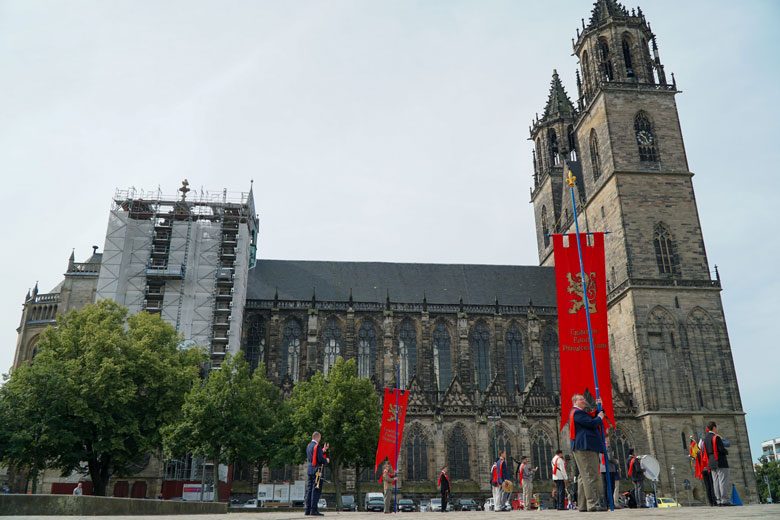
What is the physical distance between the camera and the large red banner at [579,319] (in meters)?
13.7

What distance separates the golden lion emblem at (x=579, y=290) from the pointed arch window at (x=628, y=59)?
3762 cm

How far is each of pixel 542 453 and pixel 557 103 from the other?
114 ft

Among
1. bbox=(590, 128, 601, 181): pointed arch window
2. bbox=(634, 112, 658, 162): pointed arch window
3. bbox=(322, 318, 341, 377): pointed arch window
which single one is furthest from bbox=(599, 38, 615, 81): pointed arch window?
bbox=(322, 318, 341, 377): pointed arch window

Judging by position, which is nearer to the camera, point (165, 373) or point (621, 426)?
point (165, 373)

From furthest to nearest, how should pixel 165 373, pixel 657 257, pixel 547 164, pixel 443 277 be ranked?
pixel 547 164, pixel 443 277, pixel 657 257, pixel 165 373

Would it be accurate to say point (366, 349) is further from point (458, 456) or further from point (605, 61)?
point (605, 61)

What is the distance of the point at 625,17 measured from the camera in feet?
155

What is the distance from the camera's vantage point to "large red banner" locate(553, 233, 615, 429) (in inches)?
538

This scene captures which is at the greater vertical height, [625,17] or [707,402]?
[625,17]

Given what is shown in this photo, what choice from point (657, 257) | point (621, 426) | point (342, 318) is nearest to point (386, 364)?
point (342, 318)

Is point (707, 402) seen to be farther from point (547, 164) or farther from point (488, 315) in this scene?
point (547, 164)

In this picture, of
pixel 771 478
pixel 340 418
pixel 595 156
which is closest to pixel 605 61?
pixel 595 156

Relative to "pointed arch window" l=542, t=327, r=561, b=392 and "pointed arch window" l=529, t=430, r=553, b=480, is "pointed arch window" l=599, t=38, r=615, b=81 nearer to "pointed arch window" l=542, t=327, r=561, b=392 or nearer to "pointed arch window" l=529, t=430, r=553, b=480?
"pointed arch window" l=542, t=327, r=561, b=392

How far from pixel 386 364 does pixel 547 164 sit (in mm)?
26155
